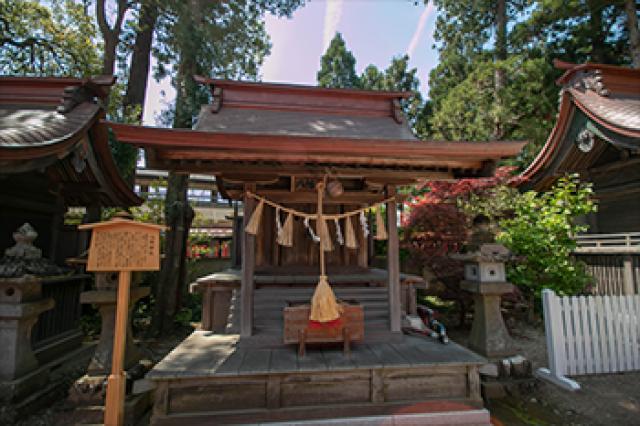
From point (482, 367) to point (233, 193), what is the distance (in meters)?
5.07

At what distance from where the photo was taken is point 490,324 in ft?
16.9

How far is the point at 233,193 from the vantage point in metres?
5.75

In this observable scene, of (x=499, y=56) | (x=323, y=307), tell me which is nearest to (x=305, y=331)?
(x=323, y=307)

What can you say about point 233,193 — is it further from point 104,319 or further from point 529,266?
point 529,266

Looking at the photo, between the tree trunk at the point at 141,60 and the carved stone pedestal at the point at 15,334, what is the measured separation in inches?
284

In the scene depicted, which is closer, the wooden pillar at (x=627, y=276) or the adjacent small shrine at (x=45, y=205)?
the adjacent small shrine at (x=45, y=205)

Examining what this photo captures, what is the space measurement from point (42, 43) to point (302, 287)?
1175 cm

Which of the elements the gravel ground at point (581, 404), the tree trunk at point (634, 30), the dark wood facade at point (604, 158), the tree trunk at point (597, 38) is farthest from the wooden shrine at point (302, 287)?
the tree trunk at point (597, 38)

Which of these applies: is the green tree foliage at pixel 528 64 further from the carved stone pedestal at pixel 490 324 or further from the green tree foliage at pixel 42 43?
the green tree foliage at pixel 42 43

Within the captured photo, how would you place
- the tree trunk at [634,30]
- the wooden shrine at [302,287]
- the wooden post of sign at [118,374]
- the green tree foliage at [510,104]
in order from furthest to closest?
the green tree foliage at [510,104], the tree trunk at [634,30], the wooden shrine at [302,287], the wooden post of sign at [118,374]

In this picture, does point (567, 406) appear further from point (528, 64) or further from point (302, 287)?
point (528, 64)

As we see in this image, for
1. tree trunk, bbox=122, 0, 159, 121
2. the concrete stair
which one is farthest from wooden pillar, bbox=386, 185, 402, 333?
tree trunk, bbox=122, 0, 159, 121

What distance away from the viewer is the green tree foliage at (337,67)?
2656 centimetres

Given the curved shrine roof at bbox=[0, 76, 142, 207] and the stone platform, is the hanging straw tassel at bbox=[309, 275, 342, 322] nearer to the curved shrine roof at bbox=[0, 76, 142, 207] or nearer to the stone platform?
the stone platform
